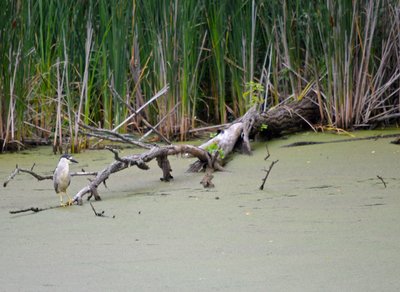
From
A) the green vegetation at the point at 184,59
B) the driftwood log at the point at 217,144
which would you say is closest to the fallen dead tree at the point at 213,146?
the driftwood log at the point at 217,144

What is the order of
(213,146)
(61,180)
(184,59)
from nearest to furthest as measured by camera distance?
A: 1. (61,180)
2. (213,146)
3. (184,59)

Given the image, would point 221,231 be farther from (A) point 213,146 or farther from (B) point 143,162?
(A) point 213,146

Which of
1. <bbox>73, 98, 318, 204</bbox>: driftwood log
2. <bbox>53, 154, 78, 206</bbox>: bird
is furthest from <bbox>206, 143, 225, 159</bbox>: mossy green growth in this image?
<bbox>53, 154, 78, 206</bbox>: bird

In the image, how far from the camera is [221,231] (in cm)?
349

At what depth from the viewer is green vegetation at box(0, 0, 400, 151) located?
243 inches

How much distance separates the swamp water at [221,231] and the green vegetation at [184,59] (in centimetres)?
96

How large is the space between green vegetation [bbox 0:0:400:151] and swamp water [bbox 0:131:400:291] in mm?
956

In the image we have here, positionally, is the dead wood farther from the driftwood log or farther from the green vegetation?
the green vegetation

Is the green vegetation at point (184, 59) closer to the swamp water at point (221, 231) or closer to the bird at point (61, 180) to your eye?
the swamp water at point (221, 231)

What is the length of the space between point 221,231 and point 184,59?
10.1ft

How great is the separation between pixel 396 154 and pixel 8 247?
267 centimetres

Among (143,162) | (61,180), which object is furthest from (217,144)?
(61,180)

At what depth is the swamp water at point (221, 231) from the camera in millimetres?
2789

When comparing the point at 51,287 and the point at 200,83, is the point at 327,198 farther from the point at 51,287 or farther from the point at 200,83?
the point at 200,83
